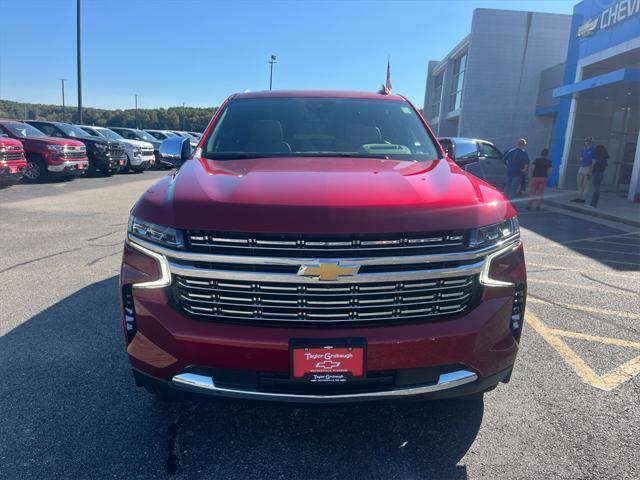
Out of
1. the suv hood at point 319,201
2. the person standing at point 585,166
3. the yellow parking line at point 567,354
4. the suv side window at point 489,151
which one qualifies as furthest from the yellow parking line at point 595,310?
the suv side window at point 489,151

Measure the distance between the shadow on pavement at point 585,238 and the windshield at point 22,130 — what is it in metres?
13.8

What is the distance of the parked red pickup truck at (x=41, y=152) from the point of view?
13.6 m

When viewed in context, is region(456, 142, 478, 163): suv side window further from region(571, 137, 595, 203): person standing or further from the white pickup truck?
the white pickup truck

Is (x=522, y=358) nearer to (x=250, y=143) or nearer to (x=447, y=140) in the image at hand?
(x=447, y=140)

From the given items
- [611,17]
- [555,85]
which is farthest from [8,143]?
[555,85]

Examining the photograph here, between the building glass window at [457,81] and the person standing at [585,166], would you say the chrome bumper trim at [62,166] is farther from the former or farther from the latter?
the building glass window at [457,81]

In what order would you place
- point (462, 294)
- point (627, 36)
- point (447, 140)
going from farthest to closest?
point (627, 36) → point (447, 140) → point (462, 294)

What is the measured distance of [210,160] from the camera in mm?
2992

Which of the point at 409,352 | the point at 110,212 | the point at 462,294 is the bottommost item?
→ the point at 110,212

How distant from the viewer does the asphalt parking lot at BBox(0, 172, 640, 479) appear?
2299mm

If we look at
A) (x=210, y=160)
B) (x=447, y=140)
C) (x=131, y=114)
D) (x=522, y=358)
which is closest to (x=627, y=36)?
(x=447, y=140)

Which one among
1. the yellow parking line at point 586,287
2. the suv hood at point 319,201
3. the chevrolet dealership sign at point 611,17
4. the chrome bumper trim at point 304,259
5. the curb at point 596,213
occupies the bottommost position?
the yellow parking line at point 586,287

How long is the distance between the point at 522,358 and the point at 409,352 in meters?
1.90

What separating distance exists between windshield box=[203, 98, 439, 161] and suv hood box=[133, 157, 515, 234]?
0.66m
